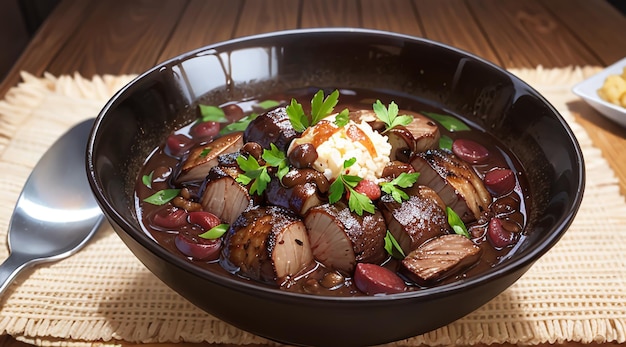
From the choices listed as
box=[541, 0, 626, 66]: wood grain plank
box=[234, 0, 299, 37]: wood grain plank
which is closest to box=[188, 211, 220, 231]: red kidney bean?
box=[234, 0, 299, 37]: wood grain plank

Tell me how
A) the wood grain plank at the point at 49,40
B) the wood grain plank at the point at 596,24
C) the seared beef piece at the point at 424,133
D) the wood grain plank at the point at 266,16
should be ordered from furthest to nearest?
the wood grain plank at the point at 266,16 → the wood grain plank at the point at 596,24 → the wood grain plank at the point at 49,40 → the seared beef piece at the point at 424,133

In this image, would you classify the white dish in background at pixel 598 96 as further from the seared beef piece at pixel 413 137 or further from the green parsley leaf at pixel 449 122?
the seared beef piece at pixel 413 137

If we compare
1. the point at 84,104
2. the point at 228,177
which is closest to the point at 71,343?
the point at 228,177

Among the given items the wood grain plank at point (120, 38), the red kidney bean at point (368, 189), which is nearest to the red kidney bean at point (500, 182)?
the red kidney bean at point (368, 189)

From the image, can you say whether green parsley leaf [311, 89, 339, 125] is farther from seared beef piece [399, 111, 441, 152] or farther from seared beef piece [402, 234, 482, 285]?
seared beef piece [402, 234, 482, 285]

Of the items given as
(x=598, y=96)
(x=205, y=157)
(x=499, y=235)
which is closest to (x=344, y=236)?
(x=499, y=235)

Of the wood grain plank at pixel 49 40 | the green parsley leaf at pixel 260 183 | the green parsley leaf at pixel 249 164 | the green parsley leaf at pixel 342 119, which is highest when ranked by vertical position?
the green parsley leaf at pixel 342 119

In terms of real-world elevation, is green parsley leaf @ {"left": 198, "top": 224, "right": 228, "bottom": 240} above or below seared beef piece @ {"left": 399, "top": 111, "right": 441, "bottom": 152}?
below
